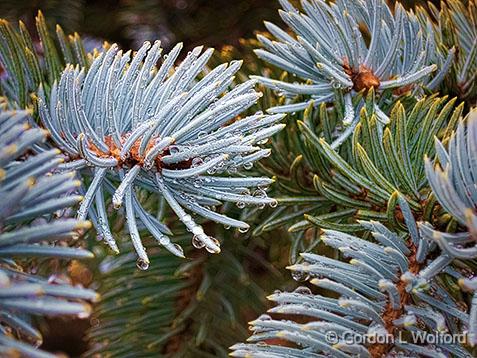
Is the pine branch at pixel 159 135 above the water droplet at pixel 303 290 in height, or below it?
above

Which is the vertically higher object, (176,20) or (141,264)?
(176,20)

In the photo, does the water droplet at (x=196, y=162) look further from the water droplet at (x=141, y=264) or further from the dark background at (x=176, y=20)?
the dark background at (x=176, y=20)

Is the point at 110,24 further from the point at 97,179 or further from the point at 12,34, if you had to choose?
the point at 97,179

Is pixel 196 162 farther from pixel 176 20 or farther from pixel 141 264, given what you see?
pixel 176 20

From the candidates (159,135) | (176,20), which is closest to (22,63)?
(159,135)

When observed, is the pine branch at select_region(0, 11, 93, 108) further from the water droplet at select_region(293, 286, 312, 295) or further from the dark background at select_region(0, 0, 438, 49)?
the dark background at select_region(0, 0, 438, 49)

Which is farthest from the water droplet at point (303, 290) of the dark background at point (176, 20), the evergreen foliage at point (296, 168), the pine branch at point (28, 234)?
the dark background at point (176, 20)

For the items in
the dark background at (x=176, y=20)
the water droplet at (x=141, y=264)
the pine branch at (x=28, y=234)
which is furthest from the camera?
the dark background at (x=176, y=20)

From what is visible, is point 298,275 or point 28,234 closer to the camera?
point 28,234

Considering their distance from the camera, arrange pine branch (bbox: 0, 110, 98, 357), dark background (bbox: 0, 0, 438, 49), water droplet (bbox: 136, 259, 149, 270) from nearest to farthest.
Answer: pine branch (bbox: 0, 110, 98, 357), water droplet (bbox: 136, 259, 149, 270), dark background (bbox: 0, 0, 438, 49)

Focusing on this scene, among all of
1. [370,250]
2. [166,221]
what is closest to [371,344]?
[370,250]

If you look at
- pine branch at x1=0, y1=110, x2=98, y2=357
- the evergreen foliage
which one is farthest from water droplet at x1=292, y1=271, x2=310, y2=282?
pine branch at x1=0, y1=110, x2=98, y2=357
